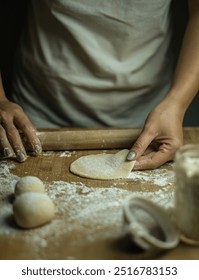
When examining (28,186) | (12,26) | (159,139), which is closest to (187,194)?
(28,186)

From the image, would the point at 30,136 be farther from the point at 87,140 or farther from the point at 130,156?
the point at 130,156

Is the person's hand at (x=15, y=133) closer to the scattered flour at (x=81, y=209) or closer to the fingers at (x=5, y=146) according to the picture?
the fingers at (x=5, y=146)

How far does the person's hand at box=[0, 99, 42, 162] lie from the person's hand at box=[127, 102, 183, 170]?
31 centimetres

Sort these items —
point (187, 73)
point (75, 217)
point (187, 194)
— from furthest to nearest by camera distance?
1. point (187, 73)
2. point (75, 217)
3. point (187, 194)

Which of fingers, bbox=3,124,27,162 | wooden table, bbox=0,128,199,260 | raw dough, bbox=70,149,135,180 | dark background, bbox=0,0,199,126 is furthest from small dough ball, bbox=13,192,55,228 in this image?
dark background, bbox=0,0,199,126

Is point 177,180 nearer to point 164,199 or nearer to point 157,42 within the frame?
point 164,199

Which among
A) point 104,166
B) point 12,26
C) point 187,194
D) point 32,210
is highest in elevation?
point 187,194

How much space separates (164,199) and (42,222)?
315mm

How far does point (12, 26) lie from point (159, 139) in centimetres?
107

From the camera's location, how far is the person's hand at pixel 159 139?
1360mm

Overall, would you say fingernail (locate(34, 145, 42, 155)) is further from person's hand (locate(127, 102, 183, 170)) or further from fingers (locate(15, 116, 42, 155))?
person's hand (locate(127, 102, 183, 170))

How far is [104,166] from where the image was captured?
1346mm

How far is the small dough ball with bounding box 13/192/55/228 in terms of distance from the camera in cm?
99

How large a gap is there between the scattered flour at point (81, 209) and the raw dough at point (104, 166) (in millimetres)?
37
